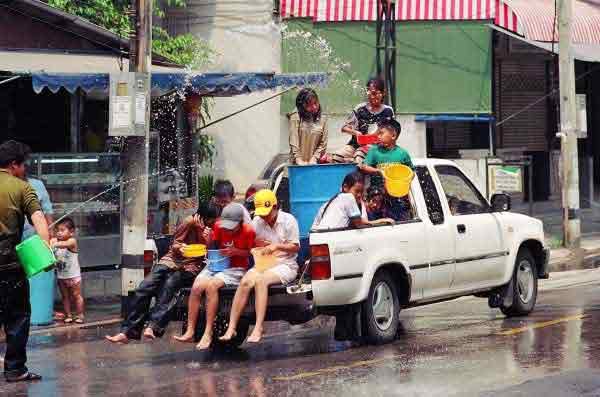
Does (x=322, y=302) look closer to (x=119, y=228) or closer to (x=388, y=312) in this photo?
(x=388, y=312)

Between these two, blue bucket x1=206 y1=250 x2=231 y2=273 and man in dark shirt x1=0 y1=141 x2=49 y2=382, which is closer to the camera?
man in dark shirt x1=0 y1=141 x2=49 y2=382

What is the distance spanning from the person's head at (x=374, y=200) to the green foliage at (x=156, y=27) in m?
9.17

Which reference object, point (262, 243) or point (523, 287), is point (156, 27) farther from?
point (262, 243)

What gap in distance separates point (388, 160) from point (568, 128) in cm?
1002

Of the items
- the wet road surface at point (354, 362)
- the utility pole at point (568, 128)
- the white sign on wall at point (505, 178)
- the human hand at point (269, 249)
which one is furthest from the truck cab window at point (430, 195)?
the white sign on wall at point (505, 178)

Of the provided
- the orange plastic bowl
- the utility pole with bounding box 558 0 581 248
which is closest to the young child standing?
the orange plastic bowl

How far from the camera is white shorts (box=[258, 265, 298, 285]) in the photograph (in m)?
11.9

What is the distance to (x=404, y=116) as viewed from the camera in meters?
26.4

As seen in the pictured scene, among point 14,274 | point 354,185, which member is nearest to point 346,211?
point 354,185

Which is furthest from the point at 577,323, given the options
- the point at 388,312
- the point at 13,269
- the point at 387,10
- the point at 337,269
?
the point at 387,10

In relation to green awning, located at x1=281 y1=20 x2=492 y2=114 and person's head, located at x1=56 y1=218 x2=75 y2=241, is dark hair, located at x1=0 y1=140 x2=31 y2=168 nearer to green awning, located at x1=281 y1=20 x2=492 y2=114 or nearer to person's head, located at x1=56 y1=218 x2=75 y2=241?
person's head, located at x1=56 y1=218 x2=75 y2=241

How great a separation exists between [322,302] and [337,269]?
12.5 inches

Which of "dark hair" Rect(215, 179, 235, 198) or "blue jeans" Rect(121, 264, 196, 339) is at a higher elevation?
"dark hair" Rect(215, 179, 235, 198)

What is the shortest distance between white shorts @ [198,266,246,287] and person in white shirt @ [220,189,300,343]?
8.2 inches
